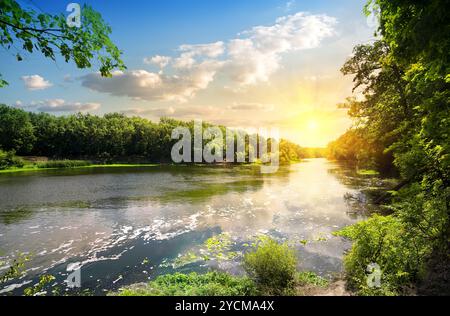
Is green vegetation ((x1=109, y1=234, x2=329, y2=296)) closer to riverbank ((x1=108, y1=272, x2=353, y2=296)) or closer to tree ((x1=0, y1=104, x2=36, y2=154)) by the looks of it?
riverbank ((x1=108, y1=272, x2=353, y2=296))

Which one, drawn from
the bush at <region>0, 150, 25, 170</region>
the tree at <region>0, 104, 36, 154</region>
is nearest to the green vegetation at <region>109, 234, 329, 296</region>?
the bush at <region>0, 150, 25, 170</region>

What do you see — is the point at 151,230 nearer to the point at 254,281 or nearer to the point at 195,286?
the point at 195,286

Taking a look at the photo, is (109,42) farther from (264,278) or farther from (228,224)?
(228,224)

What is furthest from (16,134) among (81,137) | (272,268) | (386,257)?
(386,257)

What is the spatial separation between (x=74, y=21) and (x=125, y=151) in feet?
463

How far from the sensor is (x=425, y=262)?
10.7 metres

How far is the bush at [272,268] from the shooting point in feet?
35.8

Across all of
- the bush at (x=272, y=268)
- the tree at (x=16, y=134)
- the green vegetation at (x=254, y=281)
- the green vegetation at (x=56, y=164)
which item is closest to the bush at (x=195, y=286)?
the green vegetation at (x=254, y=281)

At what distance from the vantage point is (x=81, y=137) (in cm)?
12950

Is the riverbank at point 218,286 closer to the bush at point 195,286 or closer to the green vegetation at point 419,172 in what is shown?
the bush at point 195,286

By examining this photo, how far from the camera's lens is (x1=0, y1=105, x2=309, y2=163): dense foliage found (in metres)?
116

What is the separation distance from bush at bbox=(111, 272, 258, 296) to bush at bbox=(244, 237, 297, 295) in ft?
1.62

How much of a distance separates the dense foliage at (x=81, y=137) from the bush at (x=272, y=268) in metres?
122
